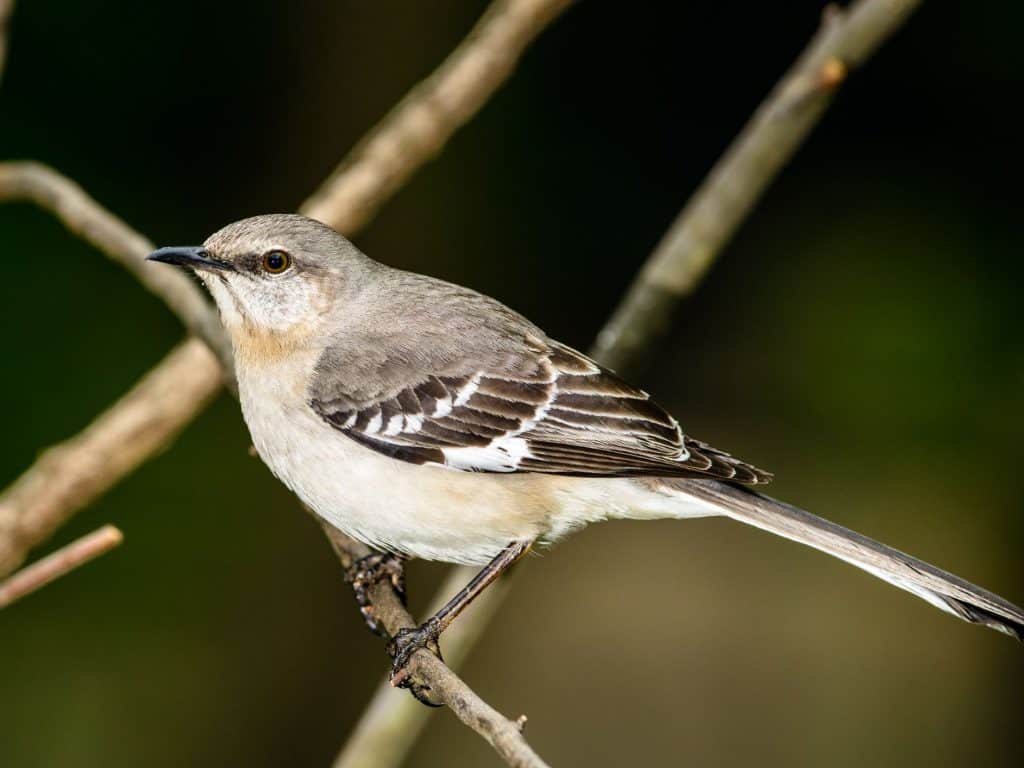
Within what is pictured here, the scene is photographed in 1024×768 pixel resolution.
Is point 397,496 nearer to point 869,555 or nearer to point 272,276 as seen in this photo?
point 272,276

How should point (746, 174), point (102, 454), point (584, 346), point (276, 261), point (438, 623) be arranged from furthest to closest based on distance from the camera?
point (584, 346), point (746, 174), point (102, 454), point (276, 261), point (438, 623)

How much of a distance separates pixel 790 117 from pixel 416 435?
70.7 inches

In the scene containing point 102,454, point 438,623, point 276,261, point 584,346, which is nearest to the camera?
point 438,623

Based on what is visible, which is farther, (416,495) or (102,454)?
(102,454)

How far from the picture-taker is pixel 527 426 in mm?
3105

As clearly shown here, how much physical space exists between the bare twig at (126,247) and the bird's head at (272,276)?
19 cm

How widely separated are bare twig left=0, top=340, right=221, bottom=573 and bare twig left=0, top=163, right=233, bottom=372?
0.63ft

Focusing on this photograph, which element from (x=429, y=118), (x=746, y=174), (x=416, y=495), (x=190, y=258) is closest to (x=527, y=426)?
(x=416, y=495)

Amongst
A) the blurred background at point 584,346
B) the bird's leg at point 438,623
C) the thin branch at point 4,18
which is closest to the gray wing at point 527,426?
the bird's leg at point 438,623

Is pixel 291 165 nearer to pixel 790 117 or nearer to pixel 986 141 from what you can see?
pixel 790 117

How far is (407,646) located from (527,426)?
66cm

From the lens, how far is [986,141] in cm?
527

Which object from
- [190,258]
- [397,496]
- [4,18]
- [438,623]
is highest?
[4,18]

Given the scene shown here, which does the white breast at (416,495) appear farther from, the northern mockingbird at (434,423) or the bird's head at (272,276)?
the bird's head at (272,276)
